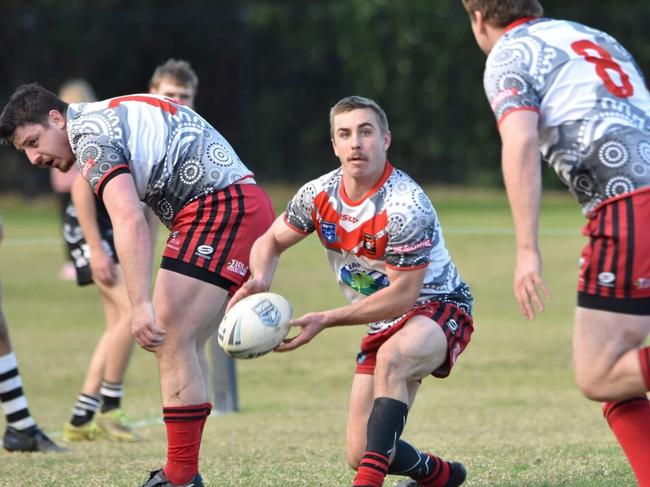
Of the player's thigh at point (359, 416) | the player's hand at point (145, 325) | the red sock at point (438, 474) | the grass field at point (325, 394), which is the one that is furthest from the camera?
the grass field at point (325, 394)

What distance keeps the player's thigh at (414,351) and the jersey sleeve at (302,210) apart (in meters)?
0.63

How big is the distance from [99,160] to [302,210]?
0.92 metres

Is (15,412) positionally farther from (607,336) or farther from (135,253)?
(607,336)

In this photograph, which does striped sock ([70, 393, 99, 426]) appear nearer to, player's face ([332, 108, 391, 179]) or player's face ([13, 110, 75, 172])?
player's face ([13, 110, 75, 172])

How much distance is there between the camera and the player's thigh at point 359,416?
5492 millimetres

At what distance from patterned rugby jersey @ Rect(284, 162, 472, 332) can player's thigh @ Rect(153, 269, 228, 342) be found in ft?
1.65

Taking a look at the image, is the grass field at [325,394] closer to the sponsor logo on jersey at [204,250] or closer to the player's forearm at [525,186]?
the sponsor logo on jersey at [204,250]

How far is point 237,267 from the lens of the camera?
560cm

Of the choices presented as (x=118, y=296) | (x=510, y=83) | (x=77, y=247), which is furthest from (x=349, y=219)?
(x=77, y=247)

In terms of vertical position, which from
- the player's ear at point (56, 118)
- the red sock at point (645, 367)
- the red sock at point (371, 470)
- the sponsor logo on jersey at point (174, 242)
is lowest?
the red sock at point (371, 470)

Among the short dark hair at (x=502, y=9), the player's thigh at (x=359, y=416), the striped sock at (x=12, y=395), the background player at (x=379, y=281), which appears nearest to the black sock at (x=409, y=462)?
the background player at (x=379, y=281)

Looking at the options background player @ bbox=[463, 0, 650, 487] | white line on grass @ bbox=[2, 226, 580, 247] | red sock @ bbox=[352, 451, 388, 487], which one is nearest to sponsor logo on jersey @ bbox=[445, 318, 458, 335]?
red sock @ bbox=[352, 451, 388, 487]

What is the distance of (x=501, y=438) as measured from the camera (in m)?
7.54

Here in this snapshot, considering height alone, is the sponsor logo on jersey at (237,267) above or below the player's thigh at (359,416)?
above
